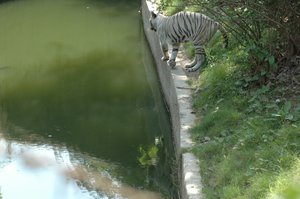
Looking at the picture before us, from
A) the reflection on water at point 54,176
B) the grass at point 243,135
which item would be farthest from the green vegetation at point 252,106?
the reflection on water at point 54,176

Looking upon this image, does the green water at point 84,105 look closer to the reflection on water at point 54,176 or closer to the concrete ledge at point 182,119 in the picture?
the reflection on water at point 54,176

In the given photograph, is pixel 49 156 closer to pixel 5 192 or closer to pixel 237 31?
pixel 5 192

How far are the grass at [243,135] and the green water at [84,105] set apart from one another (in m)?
0.95

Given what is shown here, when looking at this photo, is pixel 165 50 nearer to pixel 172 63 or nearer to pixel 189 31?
pixel 172 63

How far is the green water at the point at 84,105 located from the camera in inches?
250

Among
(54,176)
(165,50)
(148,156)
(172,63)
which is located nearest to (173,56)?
(172,63)

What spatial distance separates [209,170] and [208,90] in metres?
1.92

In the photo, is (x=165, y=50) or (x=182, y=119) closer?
(x=182, y=119)

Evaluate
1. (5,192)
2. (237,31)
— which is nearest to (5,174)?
(5,192)

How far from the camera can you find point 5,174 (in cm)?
656

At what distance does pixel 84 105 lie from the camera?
28.8 ft

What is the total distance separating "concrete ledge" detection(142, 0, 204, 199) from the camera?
4.55m

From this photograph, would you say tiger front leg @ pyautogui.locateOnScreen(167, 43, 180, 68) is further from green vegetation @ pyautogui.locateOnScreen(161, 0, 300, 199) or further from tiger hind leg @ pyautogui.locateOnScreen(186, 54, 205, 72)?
green vegetation @ pyautogui.locateOnScreen(161, 0, 300, 199)

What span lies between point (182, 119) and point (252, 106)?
1056 mm
